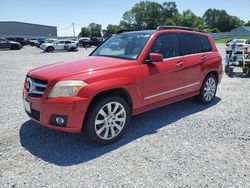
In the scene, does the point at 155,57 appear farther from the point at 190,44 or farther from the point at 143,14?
the point at 143,14

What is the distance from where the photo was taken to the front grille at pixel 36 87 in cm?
358

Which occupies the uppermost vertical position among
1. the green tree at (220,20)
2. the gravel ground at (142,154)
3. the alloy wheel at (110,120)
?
the green tree at (220,20)

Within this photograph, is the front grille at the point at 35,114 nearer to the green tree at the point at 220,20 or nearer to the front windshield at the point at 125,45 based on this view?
the front windshield at the point at 125,45

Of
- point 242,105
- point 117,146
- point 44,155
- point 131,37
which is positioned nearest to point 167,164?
point 117,146

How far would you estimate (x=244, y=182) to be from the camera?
2.88 meters

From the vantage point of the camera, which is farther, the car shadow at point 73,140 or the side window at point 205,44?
the side window at point 205,44

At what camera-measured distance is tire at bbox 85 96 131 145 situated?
3592 millimetres

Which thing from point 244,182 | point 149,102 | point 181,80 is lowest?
point 244,182

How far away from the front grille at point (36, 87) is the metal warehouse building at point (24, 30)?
3100 inches

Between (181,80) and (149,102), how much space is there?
1.06 m

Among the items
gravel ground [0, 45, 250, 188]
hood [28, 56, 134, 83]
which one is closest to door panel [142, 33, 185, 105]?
hood [28, 56, 134, 83]

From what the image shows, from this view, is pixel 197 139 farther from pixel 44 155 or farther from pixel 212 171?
pixel 44 155

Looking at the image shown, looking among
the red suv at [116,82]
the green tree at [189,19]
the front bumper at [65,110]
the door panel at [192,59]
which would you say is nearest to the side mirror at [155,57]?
the red suv at [116,82]

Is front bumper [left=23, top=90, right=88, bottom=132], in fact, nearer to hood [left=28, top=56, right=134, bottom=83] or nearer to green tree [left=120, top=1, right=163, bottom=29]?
hood [left=28, top=56, right=134, bottom=83]
